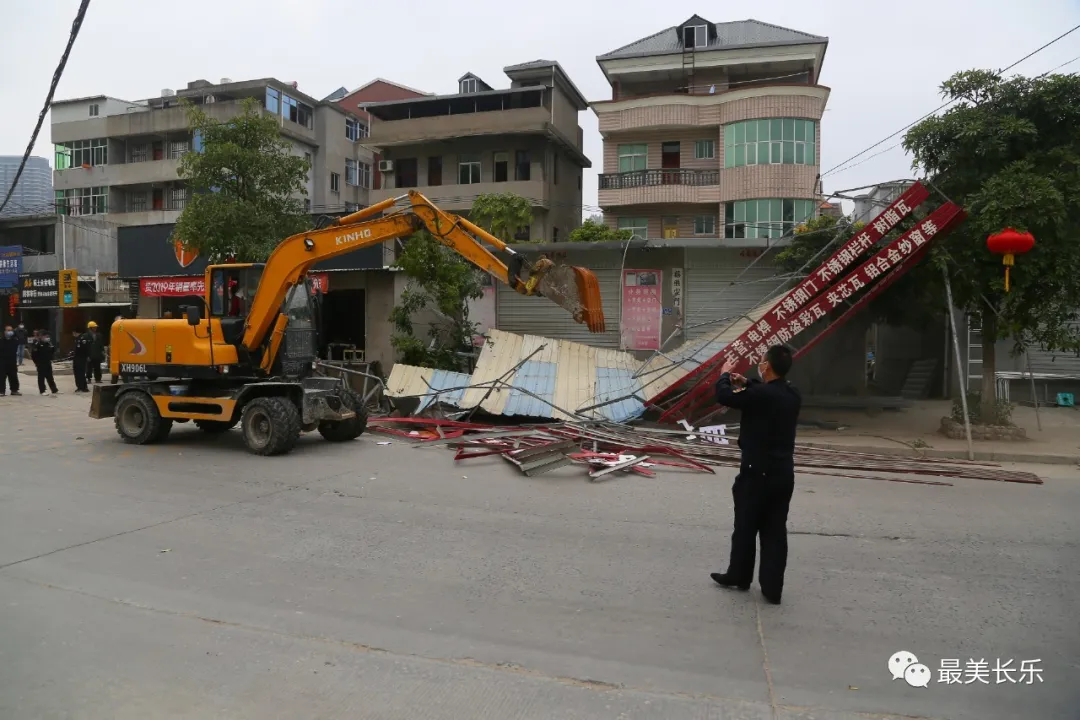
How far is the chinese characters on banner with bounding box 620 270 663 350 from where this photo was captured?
18969mm

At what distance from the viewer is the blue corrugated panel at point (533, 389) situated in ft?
→ 45.4

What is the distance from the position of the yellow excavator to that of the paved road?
253cm

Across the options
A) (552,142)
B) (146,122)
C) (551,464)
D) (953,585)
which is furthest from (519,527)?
(146,122)

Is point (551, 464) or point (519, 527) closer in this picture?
point (519, 527)

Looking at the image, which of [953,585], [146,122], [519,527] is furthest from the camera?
[146,122]

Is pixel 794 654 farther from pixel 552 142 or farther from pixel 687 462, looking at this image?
pixel 552 142

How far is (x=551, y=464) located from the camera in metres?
10.2

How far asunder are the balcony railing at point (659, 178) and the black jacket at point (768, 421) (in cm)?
2870

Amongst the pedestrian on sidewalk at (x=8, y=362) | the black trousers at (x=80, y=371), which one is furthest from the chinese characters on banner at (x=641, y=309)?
the pedestrian on sidewalk at (x=8, y=362)

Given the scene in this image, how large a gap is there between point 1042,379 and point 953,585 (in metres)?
14.2

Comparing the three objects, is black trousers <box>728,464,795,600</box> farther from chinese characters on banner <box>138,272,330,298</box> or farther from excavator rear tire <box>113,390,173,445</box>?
chinese characters on banner <box>138,272,330,298</box>

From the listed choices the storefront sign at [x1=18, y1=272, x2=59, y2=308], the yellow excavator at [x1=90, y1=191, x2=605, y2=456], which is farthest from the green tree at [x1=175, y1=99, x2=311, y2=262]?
the storefront sign at [x1=18, y1=272, x2=59, y2=308]

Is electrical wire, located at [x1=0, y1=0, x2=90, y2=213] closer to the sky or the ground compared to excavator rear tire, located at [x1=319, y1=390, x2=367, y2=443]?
Answer: closer to the sky

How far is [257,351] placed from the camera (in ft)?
39.1
